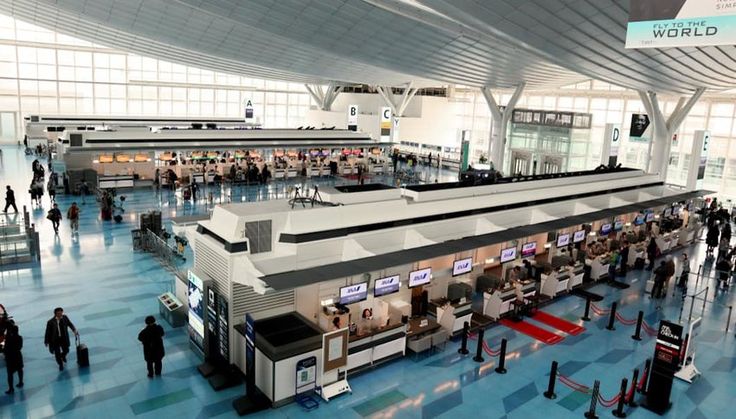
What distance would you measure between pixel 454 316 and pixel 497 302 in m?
1.99

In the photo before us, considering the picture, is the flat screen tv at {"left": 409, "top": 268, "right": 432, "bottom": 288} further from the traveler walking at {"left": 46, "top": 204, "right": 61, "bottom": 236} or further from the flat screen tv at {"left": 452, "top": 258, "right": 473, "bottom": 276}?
the traveler walking at {"left": 46, "top": 204, "right": 61, "bottom": 236}

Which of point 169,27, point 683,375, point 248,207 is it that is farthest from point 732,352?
A: point 169,27

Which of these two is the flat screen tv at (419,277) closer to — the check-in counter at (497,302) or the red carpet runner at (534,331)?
the check-in counter at (497,302)

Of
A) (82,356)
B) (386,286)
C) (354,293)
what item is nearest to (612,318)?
(386,286)

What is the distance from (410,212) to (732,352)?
921 cm

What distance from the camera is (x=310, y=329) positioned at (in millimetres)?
10797

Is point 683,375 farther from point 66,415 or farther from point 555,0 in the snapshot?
point 66,415

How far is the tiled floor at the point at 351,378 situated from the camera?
996cm

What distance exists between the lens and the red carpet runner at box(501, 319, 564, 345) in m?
13.8

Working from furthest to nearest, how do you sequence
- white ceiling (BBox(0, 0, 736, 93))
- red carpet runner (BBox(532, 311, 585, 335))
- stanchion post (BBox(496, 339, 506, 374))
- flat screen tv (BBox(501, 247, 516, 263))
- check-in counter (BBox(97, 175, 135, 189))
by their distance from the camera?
check-in counter (BBox(97, 175, 135, 189))
white ceiling (BBox(0, 0, 736, 93))
flat screen tv (BBox(501, 247, 516, 263))
red carpet runner (BBox(532, 311, 585, 335))
stanchion post (BBox(496, 339, 506, 374))

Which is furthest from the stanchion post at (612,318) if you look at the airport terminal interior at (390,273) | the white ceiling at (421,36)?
the white ceiling at (421,36)

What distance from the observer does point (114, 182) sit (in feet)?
90.2

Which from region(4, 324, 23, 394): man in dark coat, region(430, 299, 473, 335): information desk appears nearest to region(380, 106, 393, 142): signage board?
region(430, 299, 473, 335): information desk

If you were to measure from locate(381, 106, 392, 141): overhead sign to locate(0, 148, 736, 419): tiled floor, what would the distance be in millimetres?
33673
